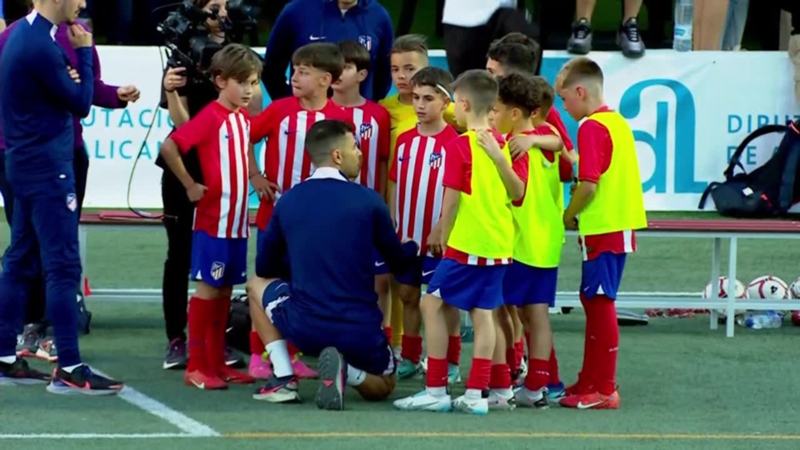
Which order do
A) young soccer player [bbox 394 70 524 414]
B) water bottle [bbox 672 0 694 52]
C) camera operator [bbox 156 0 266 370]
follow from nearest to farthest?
young soccer player [bbox 394 70 524 414] → camera operator [bbox 156 0 266 370] → water bottle [bbox 672 0 694 52]

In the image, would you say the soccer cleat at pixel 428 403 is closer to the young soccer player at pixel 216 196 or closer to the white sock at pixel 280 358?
the white sock at pixel 280 358

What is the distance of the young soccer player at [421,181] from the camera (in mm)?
8445

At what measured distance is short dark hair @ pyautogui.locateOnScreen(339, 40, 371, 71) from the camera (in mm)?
8578

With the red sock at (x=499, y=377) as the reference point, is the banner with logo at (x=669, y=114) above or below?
above

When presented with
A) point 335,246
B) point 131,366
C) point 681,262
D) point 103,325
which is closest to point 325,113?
point 335,246

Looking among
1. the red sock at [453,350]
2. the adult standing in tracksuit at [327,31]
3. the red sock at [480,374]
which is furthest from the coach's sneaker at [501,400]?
the adult standing in tracksuit at [327,31]

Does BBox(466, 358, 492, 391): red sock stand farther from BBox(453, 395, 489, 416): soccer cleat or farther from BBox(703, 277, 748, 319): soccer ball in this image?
BBox(703, 277, 748, 319): soccer ball

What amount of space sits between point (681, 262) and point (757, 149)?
73.1 inches

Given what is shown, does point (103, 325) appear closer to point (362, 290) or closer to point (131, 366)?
point (131, 366)

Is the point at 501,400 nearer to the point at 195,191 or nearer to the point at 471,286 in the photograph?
the point at 471,286

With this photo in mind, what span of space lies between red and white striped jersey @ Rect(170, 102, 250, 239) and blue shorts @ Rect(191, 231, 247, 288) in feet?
0.13

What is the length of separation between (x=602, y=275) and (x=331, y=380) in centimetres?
140

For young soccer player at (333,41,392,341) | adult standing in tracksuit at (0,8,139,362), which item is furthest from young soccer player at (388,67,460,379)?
adult standing in tracksuit at (0,8,139,362)

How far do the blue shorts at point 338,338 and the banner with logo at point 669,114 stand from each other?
5967mm
